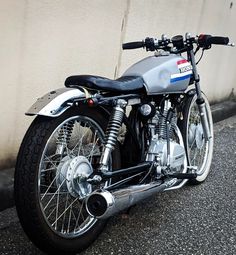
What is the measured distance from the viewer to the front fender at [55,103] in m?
2.32

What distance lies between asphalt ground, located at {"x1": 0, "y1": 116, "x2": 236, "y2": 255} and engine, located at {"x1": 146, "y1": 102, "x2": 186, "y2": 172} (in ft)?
1.24

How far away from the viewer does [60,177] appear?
252 cm

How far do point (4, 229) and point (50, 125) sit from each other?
2.93 ft

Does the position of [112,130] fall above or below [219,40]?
below

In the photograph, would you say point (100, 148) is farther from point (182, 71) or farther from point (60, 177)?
point (182, 71)

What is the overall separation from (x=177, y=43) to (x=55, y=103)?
1337 millimetres

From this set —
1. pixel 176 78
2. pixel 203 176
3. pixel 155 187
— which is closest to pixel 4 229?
pixel 155 187

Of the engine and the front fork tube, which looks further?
the front fork tube

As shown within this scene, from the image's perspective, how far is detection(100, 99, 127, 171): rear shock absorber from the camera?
2.52 m

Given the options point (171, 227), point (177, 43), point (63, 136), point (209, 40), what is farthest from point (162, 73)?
point (171, 227)

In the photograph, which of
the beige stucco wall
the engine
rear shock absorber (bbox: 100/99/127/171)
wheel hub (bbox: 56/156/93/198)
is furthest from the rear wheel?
the beige stucco wall

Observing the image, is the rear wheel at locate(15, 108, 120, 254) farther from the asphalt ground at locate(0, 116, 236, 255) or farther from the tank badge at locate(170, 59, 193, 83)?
the tank badge at locate(170, 59, 193, 83)

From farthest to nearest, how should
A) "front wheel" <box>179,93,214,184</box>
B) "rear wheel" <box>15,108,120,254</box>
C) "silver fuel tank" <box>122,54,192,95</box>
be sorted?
"front wheel" <box>179,93,214,184</box>, "silver fuel tank" <box>122,54,192,95</box>, "rear wheel" <box>15,108,120,254</box>

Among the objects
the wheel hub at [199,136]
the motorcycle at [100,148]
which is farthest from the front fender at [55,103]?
the wheel hub at [199,136]
